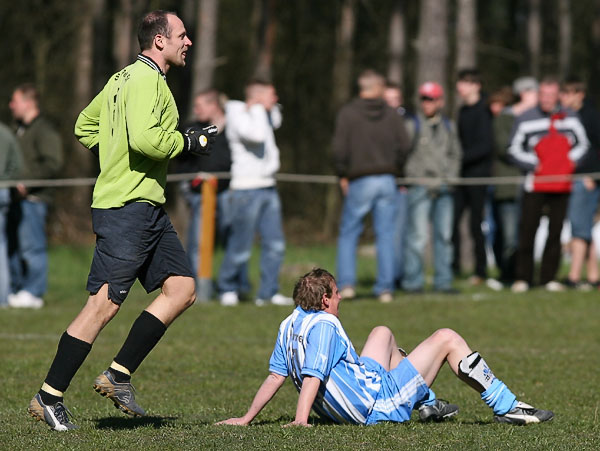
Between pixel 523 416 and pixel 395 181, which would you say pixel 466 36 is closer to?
pixel 395 181

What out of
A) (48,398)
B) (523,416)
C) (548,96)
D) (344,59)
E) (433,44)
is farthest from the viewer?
(344,59)

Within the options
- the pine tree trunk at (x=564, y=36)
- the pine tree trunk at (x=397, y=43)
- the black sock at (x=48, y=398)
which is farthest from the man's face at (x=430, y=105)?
the pine tree trunk at (x=564, y=36)

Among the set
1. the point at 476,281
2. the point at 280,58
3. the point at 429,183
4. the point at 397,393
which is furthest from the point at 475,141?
the point at 280,58

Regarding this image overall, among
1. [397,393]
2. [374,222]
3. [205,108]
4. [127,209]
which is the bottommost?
[397,393]

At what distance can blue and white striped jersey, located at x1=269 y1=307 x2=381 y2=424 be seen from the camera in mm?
6434

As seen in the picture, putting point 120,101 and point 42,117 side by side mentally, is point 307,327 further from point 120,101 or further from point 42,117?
point 42,117

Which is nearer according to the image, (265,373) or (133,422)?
(133,422)

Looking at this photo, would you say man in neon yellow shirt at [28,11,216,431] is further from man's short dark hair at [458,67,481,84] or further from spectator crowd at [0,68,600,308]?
man's short dark hair at [458,67,481,84]

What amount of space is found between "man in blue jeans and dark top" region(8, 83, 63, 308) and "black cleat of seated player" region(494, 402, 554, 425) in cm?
725

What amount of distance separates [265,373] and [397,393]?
244cm

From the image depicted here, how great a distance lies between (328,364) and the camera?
21.2ft

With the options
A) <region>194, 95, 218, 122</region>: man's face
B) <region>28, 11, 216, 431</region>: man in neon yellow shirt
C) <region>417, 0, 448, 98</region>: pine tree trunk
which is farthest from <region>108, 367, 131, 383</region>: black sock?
<region>417, 0, 448, 98</region>: pine tree trunk

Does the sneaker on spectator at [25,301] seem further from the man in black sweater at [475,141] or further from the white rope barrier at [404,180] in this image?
the man in black sweater at [475,141]

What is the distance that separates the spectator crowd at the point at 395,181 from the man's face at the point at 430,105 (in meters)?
0.02
